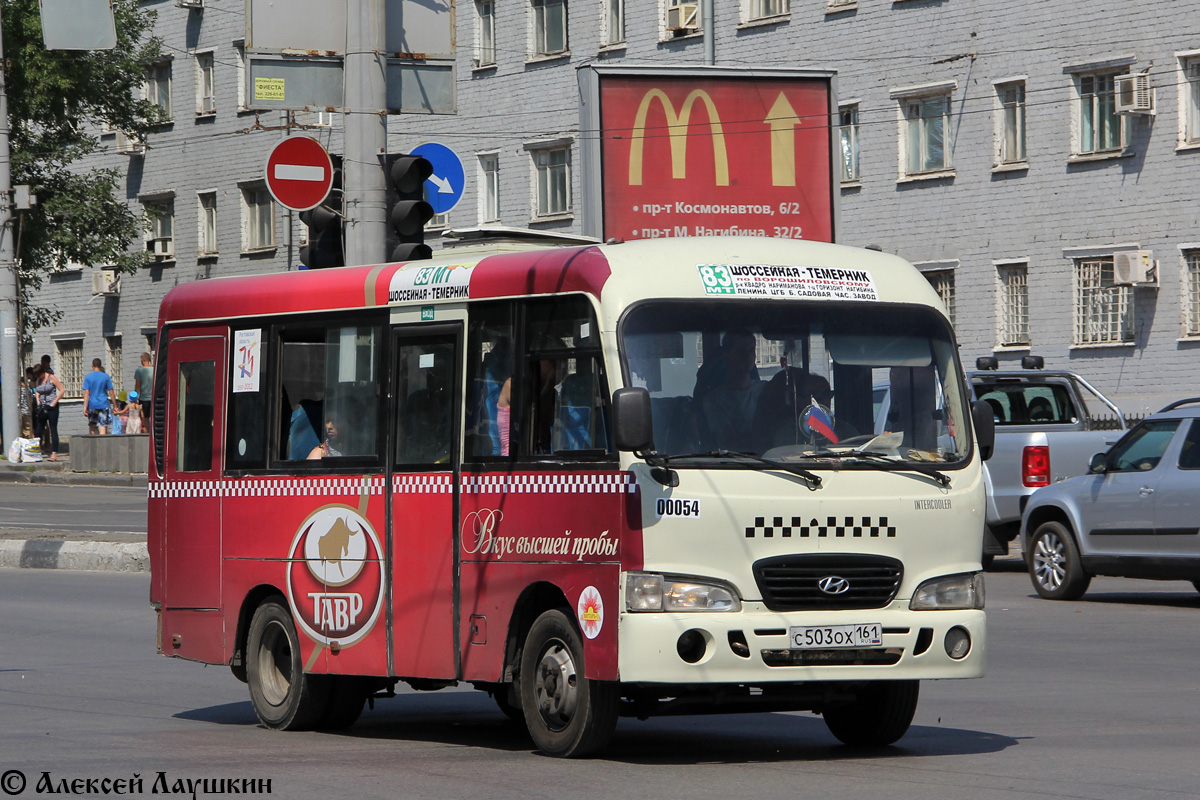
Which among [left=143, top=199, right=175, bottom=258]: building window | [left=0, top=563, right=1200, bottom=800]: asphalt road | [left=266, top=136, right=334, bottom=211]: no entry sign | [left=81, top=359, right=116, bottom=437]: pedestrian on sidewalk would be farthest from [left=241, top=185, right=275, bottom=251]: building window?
[left=0, top=563, right=1200, bottom=800]: asphalt road

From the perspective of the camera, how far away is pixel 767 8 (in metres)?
39.9

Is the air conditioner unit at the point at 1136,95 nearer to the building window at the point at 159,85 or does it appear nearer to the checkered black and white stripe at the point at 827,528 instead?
the checkered black and white stripe at the point at 827,528

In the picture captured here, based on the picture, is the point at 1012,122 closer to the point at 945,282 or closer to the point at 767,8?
the point at 945,282

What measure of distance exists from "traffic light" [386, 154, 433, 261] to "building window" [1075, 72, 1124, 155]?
21414mm

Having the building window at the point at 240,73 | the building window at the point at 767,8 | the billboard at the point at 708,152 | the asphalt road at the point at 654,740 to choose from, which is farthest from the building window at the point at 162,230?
the asphalt road at the point at 654,740

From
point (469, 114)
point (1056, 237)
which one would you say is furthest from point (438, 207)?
point (469, 114)

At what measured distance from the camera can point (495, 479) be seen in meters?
9.49

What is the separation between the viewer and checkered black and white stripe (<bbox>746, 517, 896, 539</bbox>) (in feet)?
28.6

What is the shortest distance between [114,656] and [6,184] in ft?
77.7

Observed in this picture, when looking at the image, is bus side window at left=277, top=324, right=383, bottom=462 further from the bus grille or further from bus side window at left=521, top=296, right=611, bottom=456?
the bus grille

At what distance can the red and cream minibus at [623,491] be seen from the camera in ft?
28.4

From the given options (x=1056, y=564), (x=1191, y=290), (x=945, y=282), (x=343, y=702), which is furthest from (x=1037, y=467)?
(x=945, y=282)

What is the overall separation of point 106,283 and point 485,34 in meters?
15.2

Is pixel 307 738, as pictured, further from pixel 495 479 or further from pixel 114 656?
pixel 114 656
